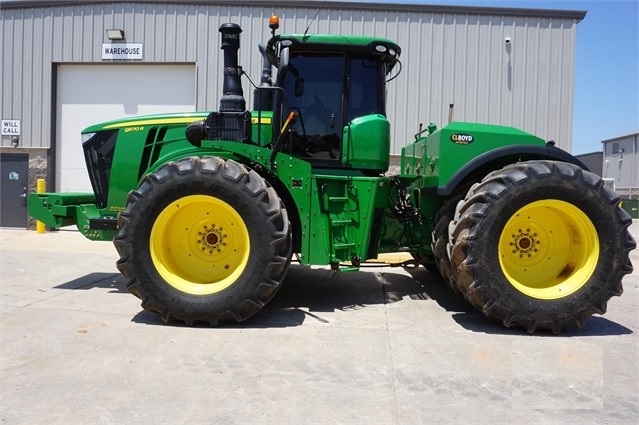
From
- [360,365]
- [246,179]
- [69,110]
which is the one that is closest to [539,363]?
[360,365]

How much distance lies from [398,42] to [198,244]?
8.53 m

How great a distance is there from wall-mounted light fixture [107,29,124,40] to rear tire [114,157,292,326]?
8537 mm

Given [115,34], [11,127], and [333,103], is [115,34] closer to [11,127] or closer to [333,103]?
[11,127]

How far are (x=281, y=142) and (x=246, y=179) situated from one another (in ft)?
2.11

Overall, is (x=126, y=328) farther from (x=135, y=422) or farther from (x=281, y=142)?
(x=281, y=142)

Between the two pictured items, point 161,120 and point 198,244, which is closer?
point 198,244

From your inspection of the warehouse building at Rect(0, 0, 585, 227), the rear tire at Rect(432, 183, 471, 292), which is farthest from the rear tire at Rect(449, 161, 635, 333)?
the warehouse building at Rect(0, 0, 585, 227)

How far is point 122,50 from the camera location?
1205 centimetres

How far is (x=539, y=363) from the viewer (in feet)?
13.1

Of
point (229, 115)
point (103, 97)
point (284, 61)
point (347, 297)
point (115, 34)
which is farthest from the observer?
point (103, 97)

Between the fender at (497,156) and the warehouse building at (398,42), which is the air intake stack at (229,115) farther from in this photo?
the warehouse building at (398,42)

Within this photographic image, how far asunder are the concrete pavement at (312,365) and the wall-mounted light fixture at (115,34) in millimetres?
7754

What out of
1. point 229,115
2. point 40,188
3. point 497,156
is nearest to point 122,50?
point 40,188

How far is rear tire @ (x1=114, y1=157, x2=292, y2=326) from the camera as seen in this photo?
4668 mm
